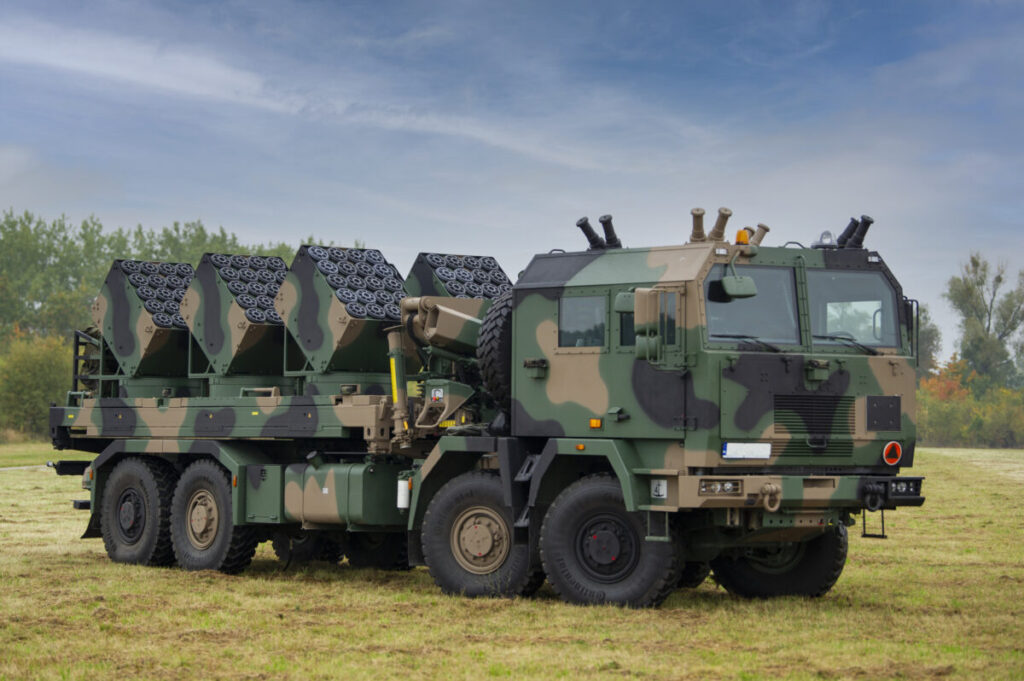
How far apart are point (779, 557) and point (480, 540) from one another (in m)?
2.88

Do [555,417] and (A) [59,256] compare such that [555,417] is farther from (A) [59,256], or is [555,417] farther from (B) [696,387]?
(A) [59,256]

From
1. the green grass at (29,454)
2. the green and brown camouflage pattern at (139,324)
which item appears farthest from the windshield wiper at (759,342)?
the green grass at (29,454)

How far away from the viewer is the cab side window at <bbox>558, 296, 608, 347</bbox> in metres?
12.7

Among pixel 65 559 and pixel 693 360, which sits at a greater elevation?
pixel 693 360

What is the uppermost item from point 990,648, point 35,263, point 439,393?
point 35,263

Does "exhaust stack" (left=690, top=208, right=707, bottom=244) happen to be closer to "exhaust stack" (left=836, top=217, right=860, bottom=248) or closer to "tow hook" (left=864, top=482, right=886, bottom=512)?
"exhaust stack" (left=836, top=217, right=860, bottom=248)

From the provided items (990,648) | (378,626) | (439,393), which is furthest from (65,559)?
(990,648)

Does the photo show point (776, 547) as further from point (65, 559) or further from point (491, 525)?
point (65, 559)

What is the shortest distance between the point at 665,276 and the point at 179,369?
7868mm

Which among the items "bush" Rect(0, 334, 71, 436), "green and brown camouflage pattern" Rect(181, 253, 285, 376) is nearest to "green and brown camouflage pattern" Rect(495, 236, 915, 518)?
"green and brown camouflage pattern" Rect(181, 253, 285, 376)

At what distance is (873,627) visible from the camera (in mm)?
11398

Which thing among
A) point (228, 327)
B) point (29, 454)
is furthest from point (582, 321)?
point (29, 454)

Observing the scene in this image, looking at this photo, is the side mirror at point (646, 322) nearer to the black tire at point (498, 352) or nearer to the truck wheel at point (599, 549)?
the truck wheel at point (599, 549)

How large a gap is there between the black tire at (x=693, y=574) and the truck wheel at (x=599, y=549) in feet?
4.30
